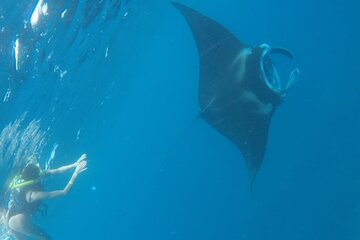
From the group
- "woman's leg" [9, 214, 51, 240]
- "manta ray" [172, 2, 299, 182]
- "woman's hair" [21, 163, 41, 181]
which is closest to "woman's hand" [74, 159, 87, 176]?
"woman's hair" [21, 163, 41, 181]

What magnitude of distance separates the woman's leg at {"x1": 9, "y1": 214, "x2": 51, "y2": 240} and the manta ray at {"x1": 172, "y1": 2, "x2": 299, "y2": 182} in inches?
234

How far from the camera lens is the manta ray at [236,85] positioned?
6.42 meters

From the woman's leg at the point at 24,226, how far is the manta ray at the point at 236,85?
5.93m

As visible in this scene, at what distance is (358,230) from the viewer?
22.1m

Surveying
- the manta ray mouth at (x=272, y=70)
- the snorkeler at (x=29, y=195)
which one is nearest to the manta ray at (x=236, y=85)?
the manta ray mouth at (x=272, y=70)

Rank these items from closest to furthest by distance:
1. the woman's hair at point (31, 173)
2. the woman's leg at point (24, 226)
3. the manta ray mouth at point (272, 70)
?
the manta ray mouth at point (272, 70)
the woman's hair at point (31, 173)
the woman's leg at point (24, 226)

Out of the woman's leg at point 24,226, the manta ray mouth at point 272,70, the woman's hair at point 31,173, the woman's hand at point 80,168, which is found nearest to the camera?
the manta ray mouth at point 272,70

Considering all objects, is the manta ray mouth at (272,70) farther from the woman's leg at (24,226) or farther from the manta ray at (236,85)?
the woman's leg at (24,226)

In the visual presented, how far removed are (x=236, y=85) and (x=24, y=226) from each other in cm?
694

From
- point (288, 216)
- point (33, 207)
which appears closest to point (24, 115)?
point (33, 207)

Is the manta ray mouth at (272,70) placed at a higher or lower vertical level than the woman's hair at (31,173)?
higher

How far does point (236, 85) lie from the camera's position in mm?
6941

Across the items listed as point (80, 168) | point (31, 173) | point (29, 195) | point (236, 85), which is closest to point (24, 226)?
point (29, 195)

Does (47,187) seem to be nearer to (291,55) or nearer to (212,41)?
(212,41)
